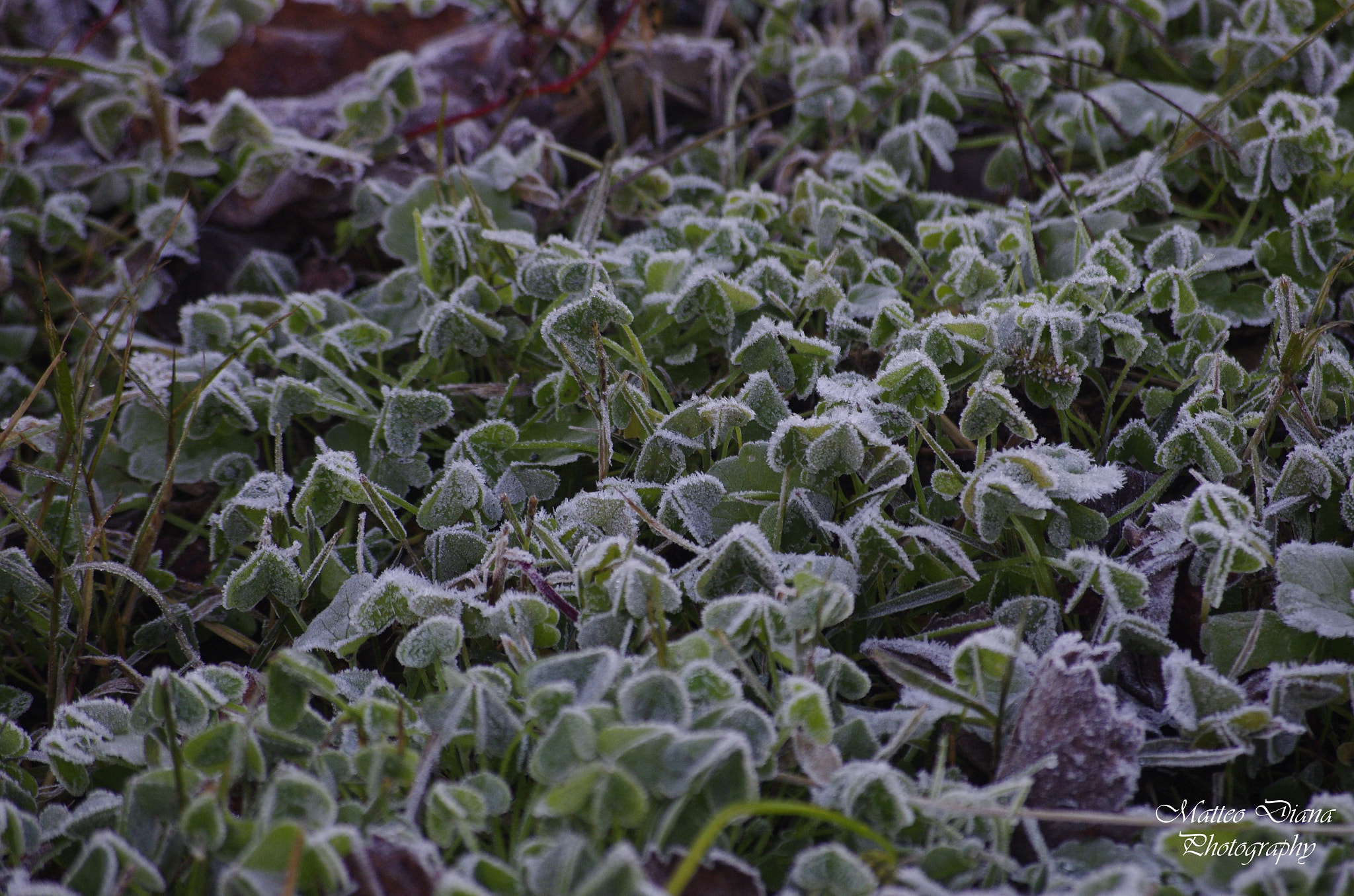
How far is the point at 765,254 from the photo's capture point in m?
1.89

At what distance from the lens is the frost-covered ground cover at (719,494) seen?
3.41 feet

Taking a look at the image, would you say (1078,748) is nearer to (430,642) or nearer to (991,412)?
(991,412)

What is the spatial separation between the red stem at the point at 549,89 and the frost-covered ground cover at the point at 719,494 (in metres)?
0.05

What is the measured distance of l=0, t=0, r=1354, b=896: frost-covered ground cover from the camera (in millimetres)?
1039

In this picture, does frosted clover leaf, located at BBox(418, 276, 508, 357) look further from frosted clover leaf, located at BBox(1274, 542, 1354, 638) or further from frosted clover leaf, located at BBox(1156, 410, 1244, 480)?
frosted clover leaf, located at BBox(1274, 542, 1354, 638)

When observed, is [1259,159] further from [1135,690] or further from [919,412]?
[1135,690]

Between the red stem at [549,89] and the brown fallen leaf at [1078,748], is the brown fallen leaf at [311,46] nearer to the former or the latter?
the red stem at [549,89]

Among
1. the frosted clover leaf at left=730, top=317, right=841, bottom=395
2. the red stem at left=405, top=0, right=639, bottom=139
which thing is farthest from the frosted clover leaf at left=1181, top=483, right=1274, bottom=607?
the red stem at left=405, top=0, right=639, bottom=139

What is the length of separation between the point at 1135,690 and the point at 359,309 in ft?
4.93

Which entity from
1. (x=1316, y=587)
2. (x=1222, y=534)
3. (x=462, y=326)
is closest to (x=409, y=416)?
(x=462, y=326)

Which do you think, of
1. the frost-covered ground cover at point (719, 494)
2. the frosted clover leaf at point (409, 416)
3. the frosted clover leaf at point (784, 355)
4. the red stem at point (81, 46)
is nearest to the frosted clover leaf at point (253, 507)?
the frost-covered ground cover at point (719, 494)

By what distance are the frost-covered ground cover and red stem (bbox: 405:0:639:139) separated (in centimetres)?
5

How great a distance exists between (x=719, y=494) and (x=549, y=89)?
1.43 meters

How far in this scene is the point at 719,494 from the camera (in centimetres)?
142
